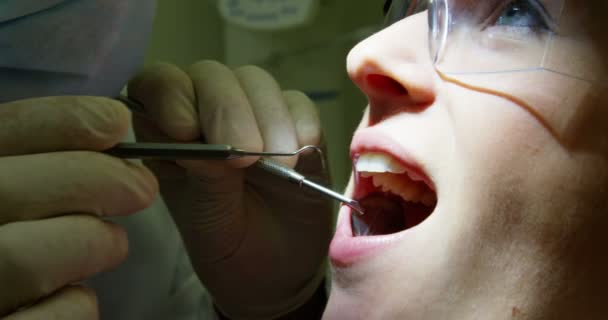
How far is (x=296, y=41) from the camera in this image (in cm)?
165

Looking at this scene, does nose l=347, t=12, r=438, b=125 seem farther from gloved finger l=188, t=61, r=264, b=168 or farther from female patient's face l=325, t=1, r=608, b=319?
gloved finger l=188, t=61, r=264, b=168

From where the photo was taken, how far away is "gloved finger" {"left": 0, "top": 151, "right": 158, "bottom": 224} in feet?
2.38

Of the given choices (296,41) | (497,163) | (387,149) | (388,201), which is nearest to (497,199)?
(497,163)

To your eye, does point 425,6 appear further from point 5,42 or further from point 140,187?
point 5,42

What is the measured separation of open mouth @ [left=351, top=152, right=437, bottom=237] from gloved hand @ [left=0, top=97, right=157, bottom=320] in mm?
374

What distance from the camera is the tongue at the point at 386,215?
0.83 m

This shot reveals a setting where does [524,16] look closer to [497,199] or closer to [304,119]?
[497,199]

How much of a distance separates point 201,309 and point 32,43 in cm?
72

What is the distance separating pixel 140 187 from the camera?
836 millimetres

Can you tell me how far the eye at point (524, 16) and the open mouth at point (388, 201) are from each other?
0.25m

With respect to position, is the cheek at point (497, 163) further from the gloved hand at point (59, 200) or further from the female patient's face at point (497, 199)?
the gloved hand at point (59, 200)

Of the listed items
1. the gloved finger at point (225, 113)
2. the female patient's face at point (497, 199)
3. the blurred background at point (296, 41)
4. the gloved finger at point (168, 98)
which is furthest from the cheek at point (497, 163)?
the blurred background at point (296, 41)

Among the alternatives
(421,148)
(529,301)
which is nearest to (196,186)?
(421,148)

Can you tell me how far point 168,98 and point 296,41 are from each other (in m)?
0.75
